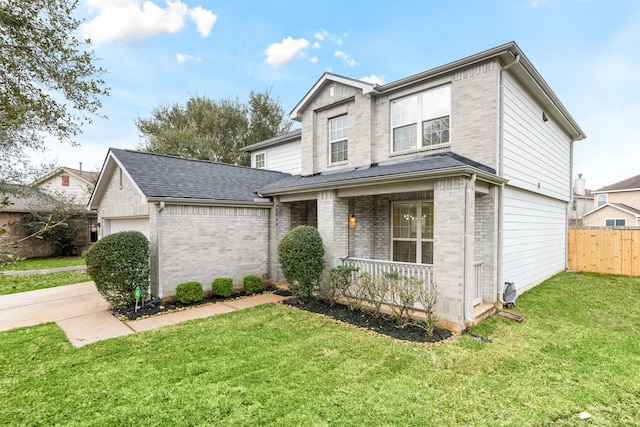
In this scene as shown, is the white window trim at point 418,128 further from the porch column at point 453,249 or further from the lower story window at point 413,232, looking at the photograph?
the porch column at point 453,249

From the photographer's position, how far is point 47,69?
231 inches

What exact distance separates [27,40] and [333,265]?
7.95 m

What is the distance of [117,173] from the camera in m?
10.3

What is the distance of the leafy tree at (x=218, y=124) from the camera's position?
26609 mm

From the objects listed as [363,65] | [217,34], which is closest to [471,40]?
[363,65]

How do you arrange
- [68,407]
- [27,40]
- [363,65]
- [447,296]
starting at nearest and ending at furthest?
1. [68,407]
2. [27,40]
3. [447,296]
4. [363,65]

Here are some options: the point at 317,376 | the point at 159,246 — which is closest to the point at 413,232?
the point at 317,376

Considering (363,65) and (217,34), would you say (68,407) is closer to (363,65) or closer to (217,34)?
(217,34)

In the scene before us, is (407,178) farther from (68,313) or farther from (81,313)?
(68,313)

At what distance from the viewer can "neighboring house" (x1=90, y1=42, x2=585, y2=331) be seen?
21.1 ft

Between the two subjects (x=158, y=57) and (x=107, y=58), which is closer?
(x=107, y=58)

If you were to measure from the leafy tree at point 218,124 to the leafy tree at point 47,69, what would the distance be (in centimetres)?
2006

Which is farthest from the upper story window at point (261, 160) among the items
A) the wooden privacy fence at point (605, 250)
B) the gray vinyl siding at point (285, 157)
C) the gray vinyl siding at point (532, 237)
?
the wooden privacy fence at point (605, 250)

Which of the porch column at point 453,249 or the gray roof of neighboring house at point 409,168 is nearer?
the porch column at point 453,249
